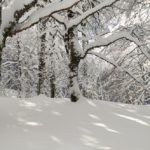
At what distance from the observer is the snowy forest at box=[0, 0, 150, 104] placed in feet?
25.9

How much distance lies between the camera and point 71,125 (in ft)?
27.2

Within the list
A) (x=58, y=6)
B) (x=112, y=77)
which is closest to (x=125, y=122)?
(x=58, y=6)

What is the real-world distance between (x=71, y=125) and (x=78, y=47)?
2.53 m

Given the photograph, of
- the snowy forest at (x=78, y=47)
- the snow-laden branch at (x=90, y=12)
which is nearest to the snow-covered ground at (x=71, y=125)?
the snowy forest at (x=78, y=47)

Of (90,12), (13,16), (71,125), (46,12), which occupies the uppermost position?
(90,12)

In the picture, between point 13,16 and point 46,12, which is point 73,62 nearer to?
point 46,12

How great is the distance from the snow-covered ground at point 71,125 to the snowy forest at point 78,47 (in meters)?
0.79

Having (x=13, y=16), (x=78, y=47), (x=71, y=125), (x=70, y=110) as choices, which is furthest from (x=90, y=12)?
(x=71, y=125)

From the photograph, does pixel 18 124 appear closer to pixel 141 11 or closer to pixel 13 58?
pixel 141 11

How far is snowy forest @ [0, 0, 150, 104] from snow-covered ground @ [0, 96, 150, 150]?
0.79 metres

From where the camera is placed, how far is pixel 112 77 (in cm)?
1733

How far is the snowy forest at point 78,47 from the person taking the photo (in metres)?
7.90

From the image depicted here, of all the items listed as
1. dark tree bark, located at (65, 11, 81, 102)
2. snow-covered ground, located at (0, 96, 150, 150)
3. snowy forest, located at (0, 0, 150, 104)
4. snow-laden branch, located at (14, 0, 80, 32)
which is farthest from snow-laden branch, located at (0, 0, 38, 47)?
dark tree bark, located at (65, 11, 81, 102)

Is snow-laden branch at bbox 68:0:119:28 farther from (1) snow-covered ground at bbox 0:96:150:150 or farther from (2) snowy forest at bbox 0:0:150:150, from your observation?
(1) snow-covered ground at bbox 0:96:150:150
